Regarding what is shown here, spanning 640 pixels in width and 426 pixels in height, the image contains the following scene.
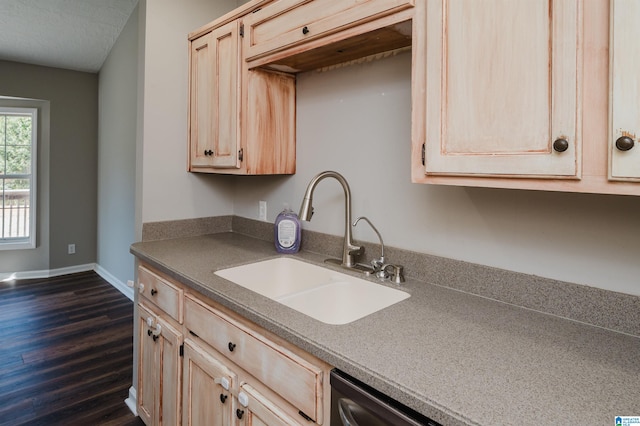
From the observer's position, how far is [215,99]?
1.96m

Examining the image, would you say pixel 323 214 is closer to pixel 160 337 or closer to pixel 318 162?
pixel 318 162

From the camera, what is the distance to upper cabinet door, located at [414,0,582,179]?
2.66ft

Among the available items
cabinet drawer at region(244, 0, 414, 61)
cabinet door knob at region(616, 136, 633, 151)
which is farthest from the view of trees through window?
cabinet door knob at region(616, 136, 633, 151)

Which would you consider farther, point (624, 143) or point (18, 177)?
point (18, 177)

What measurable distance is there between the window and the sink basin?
4.28 m

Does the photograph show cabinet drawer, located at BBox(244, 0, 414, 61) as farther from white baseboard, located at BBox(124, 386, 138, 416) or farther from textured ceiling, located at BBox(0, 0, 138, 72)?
textured ceiling, located at BBox(0, 0, 138, 72)

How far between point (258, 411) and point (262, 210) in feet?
4.16

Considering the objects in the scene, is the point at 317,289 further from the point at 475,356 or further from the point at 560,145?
the point at 560,145

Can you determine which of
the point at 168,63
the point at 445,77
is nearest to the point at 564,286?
the point at 445,77

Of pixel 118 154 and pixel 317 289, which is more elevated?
pixel 118 154

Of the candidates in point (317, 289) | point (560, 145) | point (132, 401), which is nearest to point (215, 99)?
point (317, 289)

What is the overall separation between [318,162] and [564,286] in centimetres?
115

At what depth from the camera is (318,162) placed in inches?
74.1

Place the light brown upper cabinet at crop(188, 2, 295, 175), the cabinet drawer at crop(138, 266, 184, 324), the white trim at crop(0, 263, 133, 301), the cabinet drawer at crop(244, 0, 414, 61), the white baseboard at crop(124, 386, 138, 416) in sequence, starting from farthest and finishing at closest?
the white trim at crop(0, 263, 133, 301) → the white baseboard at crop(124, 386, 138, 416) → the light brown upper cabinet at crop(188, 2, 295, 175) → the cabinet drawer at crop(138, 266, 184, 324) → the cabinet drawer at crop(244, 0, 414, 61)
